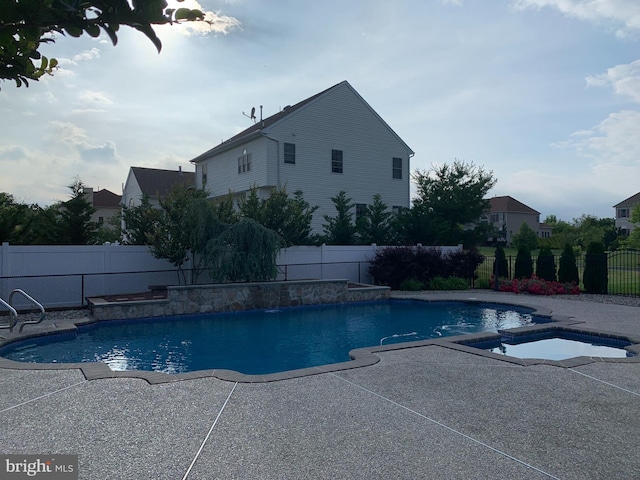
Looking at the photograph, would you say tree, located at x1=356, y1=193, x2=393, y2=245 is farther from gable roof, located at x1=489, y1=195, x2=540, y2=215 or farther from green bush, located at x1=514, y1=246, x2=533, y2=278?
gable roof, located at x1=489, y1=195, x2=540, y2=215

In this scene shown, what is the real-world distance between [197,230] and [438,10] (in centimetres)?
937

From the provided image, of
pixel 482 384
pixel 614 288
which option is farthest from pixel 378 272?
pixel 482 384

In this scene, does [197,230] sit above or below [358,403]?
above

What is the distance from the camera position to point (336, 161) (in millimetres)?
24109

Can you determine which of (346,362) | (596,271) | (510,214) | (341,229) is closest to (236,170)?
(341,229)

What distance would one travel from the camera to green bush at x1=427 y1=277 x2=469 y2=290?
18.9m

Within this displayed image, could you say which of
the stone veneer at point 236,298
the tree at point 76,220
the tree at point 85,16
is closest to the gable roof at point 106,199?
the tree at point 76,220

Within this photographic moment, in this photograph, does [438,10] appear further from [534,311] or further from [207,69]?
[534,311]

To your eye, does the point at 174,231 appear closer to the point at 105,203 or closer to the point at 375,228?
the point at 375,228

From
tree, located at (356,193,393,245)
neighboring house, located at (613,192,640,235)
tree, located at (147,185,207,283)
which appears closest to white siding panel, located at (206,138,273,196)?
tree, located at (356,193,393,245)

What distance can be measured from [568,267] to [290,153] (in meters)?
13.0

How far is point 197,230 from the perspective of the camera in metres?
15.0

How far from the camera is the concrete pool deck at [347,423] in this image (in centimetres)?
393

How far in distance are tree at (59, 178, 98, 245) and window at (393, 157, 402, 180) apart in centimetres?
1523
